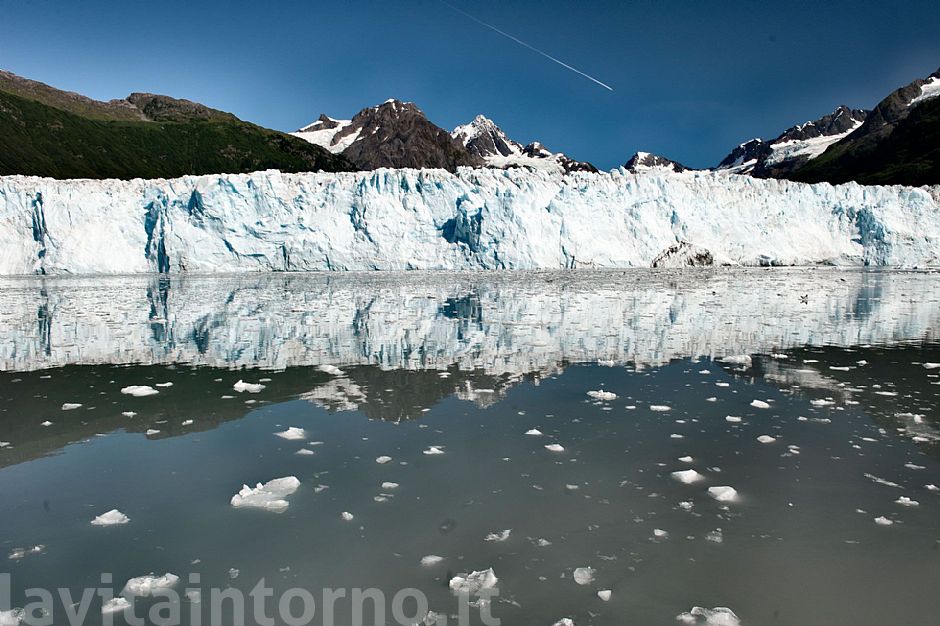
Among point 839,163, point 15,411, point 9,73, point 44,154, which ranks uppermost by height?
point 9,73

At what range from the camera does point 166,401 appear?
6.81 m

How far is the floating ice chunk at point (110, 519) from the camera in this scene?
3.75 meters

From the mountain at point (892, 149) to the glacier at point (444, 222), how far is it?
58.6 m

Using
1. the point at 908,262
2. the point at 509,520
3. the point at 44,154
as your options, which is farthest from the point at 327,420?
the point at 44,154

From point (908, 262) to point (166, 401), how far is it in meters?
53.2

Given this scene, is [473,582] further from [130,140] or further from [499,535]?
[130,140]

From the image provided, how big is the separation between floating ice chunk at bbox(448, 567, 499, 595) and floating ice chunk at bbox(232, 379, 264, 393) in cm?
498

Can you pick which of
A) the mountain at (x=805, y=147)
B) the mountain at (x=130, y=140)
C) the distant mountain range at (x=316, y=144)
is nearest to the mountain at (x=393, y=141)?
the distant mountain range at (x=316, y=144)

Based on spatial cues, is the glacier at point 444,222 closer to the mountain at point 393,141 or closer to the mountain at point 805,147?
the mountain at point 393,141

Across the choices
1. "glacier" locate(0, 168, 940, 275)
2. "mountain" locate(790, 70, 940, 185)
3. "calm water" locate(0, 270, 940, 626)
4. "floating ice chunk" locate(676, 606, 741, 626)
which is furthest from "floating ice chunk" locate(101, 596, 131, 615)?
"mountain" locate(790, 70, 940, 185)

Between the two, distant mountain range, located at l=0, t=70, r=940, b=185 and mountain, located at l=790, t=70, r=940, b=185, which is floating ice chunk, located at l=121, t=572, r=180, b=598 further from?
mountain, located at l=790, t=70, r=940, b=185

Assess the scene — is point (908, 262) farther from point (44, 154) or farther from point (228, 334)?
point (44, 154)

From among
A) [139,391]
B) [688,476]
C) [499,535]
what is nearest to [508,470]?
[499,535]

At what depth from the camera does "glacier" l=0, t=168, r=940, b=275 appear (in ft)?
124
